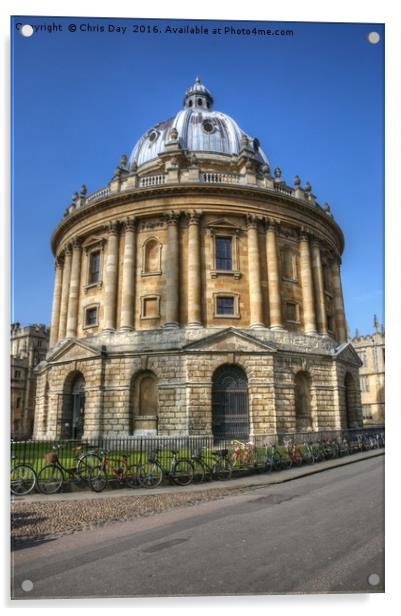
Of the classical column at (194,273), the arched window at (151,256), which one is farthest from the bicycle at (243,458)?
the arched window at (151,256)

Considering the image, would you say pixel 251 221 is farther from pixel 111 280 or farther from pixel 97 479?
pixel 97 479

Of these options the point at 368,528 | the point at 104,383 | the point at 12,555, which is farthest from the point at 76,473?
the point at 104,383

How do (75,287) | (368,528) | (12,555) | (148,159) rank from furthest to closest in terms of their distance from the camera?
(148,159) → (75,287) → (368,528) → (12,555)

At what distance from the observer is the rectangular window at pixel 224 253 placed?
29.0m

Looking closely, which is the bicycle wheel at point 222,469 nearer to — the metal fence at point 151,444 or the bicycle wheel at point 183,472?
the metal fence at point 151,444

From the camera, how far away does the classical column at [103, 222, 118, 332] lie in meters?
28.0

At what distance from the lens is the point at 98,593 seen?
4.93 meters

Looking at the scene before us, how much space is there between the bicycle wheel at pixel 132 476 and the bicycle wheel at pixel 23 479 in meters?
2.85

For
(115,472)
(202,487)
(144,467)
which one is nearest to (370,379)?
(202,487)

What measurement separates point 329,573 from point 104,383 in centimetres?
2250

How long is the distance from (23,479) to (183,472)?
5116 mm

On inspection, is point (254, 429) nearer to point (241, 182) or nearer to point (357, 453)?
point (357, 453)

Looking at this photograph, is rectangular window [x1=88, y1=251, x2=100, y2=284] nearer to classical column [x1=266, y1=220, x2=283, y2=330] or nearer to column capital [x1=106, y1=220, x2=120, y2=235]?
column capital [x1=106, y1=220, x2=120, y2=235]

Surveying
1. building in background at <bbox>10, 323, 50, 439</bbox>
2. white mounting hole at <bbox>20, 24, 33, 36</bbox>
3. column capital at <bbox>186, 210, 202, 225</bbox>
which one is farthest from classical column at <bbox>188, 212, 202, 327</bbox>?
white mounting hole at <bbox>20, 24, 33, 36</bbox>
